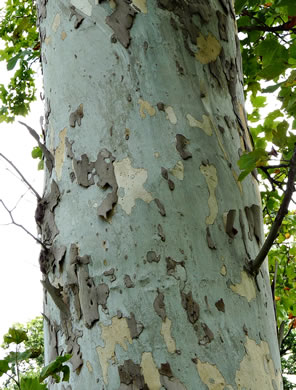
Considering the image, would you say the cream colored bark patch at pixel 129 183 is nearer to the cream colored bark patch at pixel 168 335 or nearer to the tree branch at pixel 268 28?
the cream colored bark patch at pixel 168 335

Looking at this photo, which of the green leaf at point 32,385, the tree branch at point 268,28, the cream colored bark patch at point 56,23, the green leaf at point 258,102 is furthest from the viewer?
the green leaf at point 258,102

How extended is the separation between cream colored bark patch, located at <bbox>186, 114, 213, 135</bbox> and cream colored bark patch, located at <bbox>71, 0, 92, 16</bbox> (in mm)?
438

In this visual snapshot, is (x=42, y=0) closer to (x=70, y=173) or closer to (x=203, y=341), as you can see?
(x=70, y=173)

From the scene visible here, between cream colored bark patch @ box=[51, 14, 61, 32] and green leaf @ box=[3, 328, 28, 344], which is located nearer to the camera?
green leaf @ box=[3, 328, 28, 344]

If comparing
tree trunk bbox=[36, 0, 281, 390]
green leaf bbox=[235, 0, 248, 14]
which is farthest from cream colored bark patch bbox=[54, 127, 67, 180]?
green leaf bbox=[235, 0, 248, 14]

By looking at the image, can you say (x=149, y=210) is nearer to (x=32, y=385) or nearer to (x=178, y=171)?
(x=178, y=171)

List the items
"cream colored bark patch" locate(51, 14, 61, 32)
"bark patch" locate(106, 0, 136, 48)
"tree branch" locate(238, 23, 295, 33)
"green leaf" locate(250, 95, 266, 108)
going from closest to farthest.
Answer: "bark patch" locate(106, 0, 136, 48) → "cream colored bark patch" locate(51, 14, 61, 32) → "tree branch" locate(238, 23, 295, 33) → "green leaf" locate(250, 95, 266, 108)

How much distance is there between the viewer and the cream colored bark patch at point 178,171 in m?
1.08

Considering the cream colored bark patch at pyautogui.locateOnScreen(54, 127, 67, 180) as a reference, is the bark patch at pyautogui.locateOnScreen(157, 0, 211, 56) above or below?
above

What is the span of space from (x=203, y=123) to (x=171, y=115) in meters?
0.09

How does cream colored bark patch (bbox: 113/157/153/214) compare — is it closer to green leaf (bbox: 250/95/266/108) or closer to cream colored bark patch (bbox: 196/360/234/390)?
cream colored bark patch (bbox: 196/360/234/390)

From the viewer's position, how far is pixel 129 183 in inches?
42.5

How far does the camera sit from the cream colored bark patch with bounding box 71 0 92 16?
1.33m

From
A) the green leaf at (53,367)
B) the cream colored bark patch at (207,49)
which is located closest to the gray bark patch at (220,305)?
the green leaf at (53,367)
